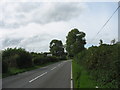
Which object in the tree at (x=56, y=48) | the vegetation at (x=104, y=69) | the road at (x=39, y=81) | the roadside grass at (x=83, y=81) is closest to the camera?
the vegetation at (x=104, y=69)

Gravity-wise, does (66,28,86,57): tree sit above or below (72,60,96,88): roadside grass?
above

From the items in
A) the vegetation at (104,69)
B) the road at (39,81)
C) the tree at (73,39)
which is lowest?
Answer: the road at (39,81)

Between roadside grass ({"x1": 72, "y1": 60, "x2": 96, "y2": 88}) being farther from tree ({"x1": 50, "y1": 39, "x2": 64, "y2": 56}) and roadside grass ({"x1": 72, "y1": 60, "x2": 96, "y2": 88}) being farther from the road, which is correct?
tree ({"x1": 50, "y1": 39, "x2": 64, "y2": 56})

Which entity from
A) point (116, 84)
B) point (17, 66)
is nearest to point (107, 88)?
point (116, 84)

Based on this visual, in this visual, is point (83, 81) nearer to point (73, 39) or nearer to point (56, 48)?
point (73, 39)

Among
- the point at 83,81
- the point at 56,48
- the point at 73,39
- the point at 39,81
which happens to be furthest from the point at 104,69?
the point at 56,48

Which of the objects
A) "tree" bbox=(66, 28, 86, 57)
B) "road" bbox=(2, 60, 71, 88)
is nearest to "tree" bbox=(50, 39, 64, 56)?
"tree" bbox=(66, 28, 86, 57)

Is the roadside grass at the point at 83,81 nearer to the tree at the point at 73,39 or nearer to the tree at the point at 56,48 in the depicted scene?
the tree at the point at 73,39

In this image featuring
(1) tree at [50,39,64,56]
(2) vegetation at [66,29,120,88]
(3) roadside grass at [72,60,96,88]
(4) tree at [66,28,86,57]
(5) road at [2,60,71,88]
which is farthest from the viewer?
(1) tree at [50,39,64,56]

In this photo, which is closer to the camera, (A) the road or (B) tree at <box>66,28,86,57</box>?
(A) the road

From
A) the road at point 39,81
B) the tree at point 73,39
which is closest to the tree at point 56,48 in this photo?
the tree at point 73,39

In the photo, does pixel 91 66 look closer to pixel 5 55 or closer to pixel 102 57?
pixel 102 57

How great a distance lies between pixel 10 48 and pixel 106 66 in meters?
32.5

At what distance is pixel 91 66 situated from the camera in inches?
765
